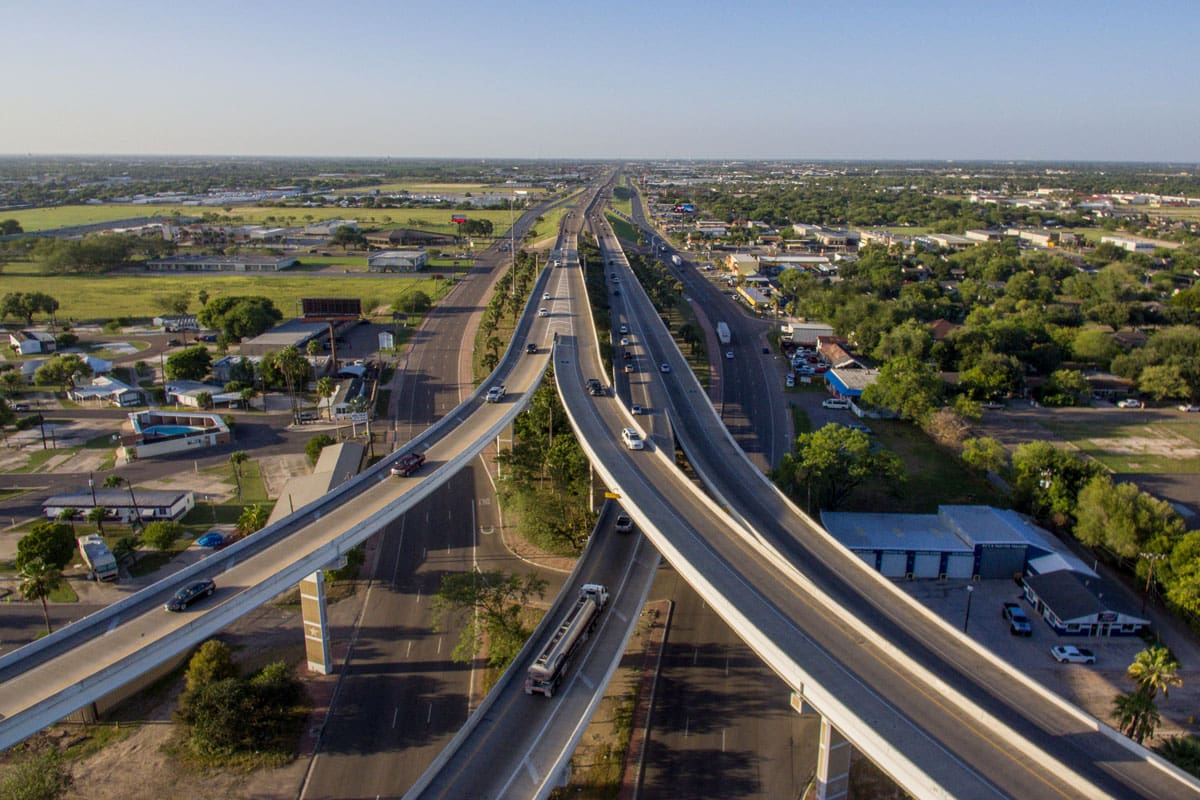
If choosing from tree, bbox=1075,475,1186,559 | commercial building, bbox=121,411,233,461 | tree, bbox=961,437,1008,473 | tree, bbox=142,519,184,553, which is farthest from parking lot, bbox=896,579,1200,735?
commercial building, bbox=121,411,233,461

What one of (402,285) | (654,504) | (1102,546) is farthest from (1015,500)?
(402,285)

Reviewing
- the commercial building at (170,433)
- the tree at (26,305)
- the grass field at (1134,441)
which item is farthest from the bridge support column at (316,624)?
the tree at (26,305)

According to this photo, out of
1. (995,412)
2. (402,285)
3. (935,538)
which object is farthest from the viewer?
(402,285)

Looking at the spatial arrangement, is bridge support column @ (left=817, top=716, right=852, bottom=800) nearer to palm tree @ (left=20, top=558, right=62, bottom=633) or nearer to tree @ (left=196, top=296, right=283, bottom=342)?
palm tree @ (left=20, top=558, right=62, bottom=633)

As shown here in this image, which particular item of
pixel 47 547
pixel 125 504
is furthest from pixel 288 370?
pixel 47 547

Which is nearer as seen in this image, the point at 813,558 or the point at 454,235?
the point at 813,558

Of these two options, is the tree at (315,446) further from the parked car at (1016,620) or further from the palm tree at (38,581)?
the parked car at (1016,620)

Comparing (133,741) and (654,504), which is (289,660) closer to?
(133,741)
